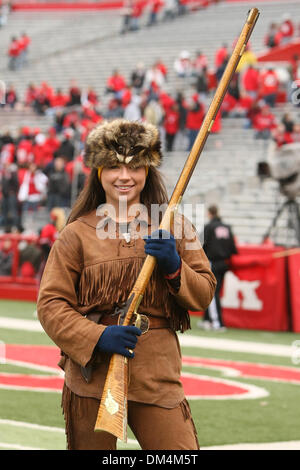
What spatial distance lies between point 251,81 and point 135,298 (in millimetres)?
18689

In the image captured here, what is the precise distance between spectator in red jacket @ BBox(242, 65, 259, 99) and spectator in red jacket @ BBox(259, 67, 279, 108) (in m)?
0.14

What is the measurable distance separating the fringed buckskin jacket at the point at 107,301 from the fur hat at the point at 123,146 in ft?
0.88

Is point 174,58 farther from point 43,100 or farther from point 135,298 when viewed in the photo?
point 135,298

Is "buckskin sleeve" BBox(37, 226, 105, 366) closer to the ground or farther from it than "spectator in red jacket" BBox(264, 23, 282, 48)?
closer to the ground

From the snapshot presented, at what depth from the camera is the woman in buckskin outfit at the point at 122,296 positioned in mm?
3656

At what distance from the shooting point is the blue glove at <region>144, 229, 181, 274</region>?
11.8 feet

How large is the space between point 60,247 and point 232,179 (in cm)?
1638

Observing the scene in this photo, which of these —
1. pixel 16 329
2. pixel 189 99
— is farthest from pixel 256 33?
pixel 16 329

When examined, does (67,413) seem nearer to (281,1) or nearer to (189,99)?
(189,99)

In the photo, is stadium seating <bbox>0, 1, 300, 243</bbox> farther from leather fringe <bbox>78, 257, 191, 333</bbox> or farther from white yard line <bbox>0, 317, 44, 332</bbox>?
leather fringe <bbox>78, 257, 191, 333</bbox>

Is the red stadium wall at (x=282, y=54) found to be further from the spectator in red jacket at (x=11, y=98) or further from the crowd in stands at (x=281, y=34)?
the spectator in red jacket at (x=11, y=98)

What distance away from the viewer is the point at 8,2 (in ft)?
137

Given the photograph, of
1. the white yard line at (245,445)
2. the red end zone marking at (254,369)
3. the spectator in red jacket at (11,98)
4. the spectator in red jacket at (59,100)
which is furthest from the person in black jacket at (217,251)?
the spectator in red jacket at (11,98)

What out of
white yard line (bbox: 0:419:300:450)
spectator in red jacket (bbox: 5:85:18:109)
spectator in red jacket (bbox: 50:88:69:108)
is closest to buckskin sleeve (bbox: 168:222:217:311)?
white yard line (bbox: 0:419:300:450)
